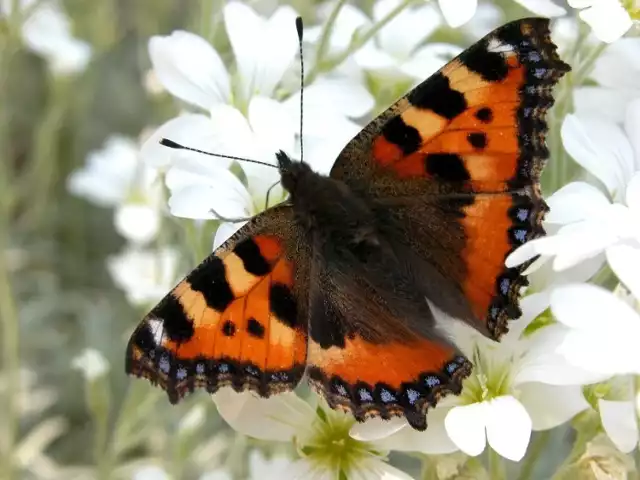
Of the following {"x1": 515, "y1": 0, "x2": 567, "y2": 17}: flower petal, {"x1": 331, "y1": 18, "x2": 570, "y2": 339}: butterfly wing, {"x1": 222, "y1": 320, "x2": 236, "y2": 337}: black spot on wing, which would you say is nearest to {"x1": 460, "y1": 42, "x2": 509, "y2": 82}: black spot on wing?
→ {"x1": 331, "y1": 18, "x2": 570, "y2": 339}: butterfly wing

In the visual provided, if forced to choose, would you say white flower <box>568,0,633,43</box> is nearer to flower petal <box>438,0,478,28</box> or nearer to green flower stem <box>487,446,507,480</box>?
flower petal <box>438,0,478,28</box>

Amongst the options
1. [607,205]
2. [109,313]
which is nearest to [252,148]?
[607,205]

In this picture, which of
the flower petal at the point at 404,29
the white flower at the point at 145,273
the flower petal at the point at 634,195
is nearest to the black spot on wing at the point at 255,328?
the flower petal at the point at 634,195

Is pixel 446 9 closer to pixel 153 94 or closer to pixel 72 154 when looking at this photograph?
pixel 153 94

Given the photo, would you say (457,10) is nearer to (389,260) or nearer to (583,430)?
(389,260)

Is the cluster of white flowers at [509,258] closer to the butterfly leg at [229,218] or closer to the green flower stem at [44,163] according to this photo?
the butterfly leg at [229,218]

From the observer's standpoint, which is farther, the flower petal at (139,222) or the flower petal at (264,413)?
the flower petal at (139,222)
